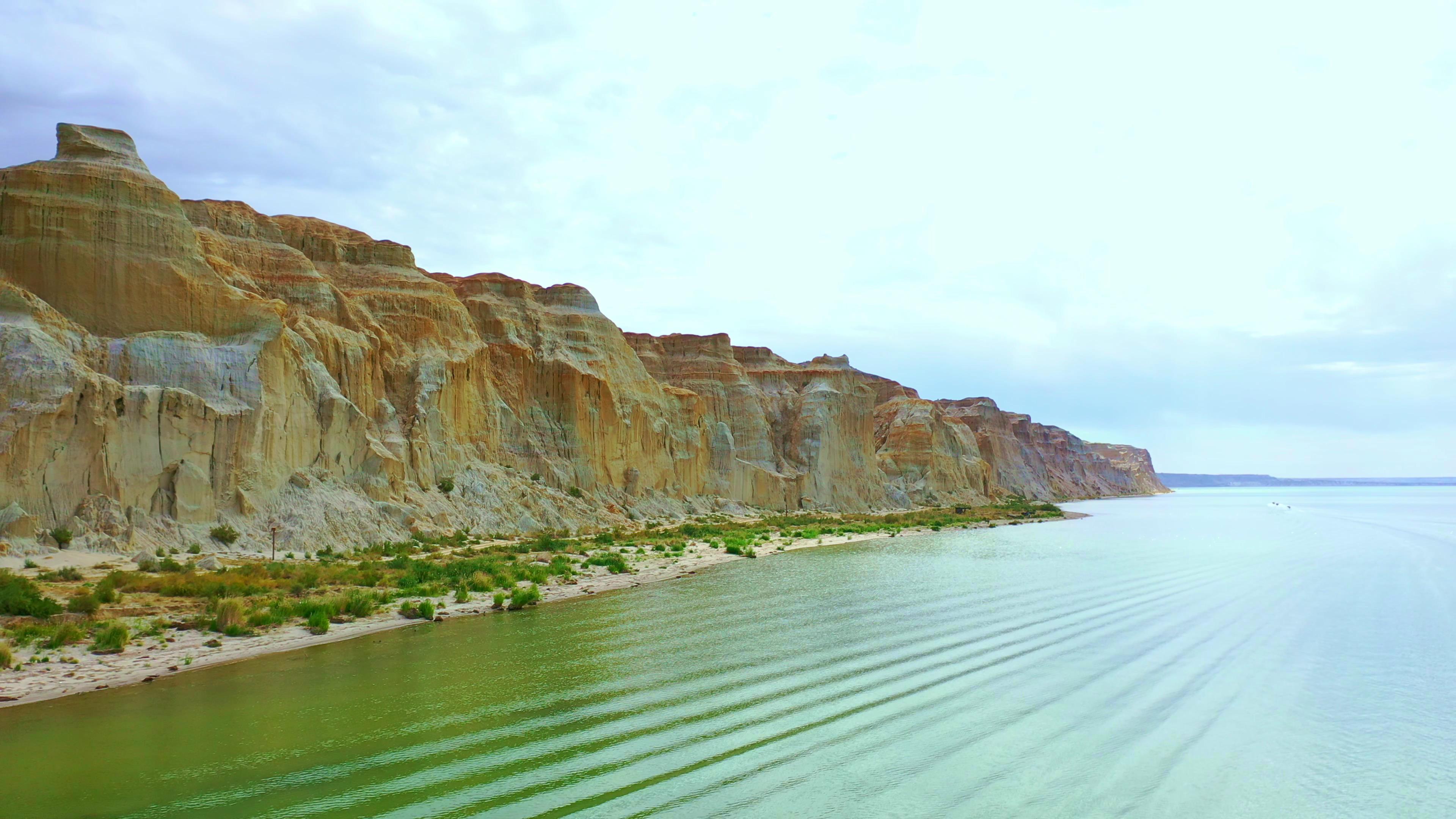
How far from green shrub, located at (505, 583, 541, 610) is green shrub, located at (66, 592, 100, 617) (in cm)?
873

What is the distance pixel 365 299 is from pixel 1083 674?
Result: 41165mm

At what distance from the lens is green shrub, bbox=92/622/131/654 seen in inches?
579

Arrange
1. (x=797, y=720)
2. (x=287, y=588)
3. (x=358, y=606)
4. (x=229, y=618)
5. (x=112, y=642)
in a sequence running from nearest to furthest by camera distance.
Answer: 1. (x=797, y=720)
2. (x=112, y=642)
3. (x=229, y=618)
4. (x=358, y=606)
5. (x=287, y=588)

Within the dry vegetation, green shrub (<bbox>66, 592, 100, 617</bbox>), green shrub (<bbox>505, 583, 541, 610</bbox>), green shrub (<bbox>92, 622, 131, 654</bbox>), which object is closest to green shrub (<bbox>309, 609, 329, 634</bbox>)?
the dry vegetation

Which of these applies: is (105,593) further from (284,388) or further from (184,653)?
(284,388)

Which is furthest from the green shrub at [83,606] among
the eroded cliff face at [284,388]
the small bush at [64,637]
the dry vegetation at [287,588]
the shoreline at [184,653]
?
the eroded cliff face at [284,388]

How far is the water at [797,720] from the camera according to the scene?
8758 mm

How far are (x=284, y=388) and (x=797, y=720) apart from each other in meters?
27.6

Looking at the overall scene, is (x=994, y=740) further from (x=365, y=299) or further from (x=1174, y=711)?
(x=365, y=299)

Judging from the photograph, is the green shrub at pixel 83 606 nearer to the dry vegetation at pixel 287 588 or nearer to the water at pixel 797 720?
the dry vegetation at pixel 287 588

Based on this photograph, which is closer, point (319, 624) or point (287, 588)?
point (319, 624)

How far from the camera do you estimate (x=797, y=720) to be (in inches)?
446

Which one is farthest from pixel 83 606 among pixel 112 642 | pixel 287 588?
pixel 287 588

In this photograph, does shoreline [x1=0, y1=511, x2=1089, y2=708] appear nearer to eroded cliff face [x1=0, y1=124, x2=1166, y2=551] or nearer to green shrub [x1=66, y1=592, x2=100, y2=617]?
green shrub [x1=66, y1=592, x2=100, y2=617]
